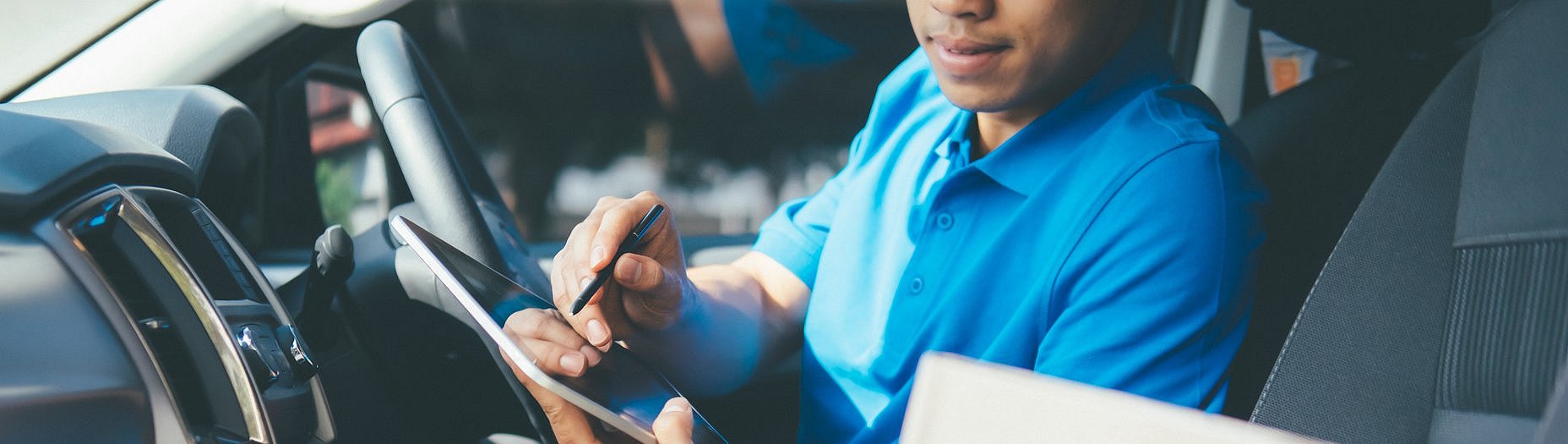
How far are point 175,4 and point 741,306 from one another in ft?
2.22

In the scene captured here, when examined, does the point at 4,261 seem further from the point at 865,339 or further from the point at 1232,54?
the point at 1232,54

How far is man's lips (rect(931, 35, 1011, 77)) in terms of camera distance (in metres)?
1.01

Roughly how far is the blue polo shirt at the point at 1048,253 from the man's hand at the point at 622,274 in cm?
21

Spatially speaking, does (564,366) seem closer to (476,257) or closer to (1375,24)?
(476,257)

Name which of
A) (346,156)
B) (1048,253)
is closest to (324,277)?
(1048,253)

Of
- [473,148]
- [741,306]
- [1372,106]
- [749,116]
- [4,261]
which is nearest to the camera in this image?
[4,261]

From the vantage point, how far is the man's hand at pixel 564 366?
0.85 meters

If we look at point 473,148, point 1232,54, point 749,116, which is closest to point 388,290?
point 473,148

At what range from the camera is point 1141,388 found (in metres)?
0.90

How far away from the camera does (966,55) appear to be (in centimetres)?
102

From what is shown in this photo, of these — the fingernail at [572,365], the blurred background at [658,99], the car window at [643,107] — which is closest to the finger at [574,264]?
the fingernail at [572,365]

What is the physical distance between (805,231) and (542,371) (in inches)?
25.7

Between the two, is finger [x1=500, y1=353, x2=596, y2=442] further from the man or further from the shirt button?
the shirt button

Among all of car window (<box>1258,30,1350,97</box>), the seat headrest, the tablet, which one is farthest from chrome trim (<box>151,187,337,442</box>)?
car window (<box>1258,30,1350,97</box>)
